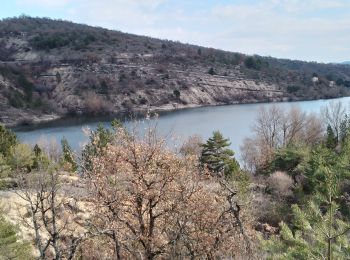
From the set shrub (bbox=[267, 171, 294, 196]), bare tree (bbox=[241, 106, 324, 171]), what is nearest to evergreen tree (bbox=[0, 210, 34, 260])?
shrub (bbox=[267, 171, 294, 196])

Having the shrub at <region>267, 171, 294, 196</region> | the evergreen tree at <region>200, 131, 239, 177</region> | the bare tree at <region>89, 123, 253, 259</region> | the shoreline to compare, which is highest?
the bare tree at <region>89, 123, 253, 259</region>

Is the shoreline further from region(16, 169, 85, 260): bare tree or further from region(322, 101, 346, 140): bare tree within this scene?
region(16, 169, 85, 260): bare tree

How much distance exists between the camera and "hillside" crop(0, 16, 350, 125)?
12512 centimetres

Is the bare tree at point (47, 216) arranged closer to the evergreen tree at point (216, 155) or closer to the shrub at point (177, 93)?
the evergreen tree at point (216, 155)

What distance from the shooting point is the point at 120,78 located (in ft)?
471

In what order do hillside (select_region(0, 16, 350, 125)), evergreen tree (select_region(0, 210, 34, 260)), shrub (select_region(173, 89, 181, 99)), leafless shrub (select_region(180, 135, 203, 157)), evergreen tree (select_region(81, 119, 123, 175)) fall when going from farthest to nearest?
shrub (select_region(173, 89, 181, 99))
hillside (select_region(0, 16, 350, 125))
leafless shrub (select_region(180, 135, 203, 157))
evergreen tree (select_region(81, 119, 123, 175))
evergreen tree (select_region(0, 210, 34, 260))

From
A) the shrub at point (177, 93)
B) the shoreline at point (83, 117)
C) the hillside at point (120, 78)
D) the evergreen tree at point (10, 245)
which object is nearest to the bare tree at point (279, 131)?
the shoreline at point (83, 117)

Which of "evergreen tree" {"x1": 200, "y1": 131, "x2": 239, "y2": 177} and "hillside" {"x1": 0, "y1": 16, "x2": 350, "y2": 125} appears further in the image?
"hillside" {"x1": 0, "y1": 16, "x2": 350, "y2": 125}

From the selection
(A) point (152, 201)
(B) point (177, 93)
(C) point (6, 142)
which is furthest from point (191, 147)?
(B) point (177, 93)

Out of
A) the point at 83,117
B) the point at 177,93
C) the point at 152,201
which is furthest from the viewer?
the point at 177,93

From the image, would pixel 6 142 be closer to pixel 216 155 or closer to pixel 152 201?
pixel 216 155

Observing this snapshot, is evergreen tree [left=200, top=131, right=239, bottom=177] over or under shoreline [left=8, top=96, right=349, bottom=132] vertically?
over

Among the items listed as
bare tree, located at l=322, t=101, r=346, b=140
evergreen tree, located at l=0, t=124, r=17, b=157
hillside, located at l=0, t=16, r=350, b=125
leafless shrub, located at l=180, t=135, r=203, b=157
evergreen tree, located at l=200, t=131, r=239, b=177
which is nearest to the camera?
leafless shrub, located at l=180, t=135, r=203, b=157

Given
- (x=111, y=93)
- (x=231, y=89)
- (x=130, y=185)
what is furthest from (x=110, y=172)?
(x=231, y=89)
